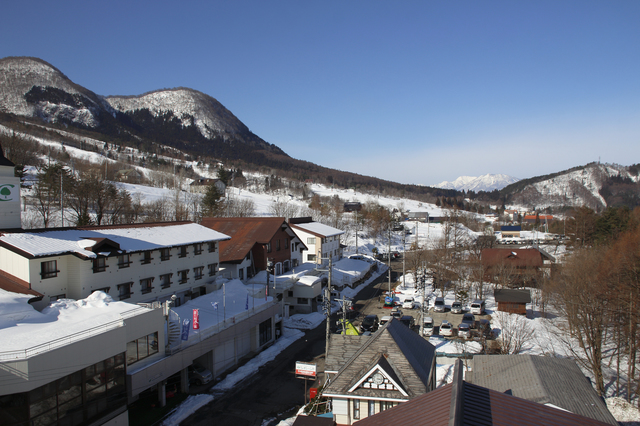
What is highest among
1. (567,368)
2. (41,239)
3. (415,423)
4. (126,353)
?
(41,239)

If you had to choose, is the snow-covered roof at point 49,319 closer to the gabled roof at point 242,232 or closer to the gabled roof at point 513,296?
the gabled roof at point 242,232

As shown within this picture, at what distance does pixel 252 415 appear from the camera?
1769 cm

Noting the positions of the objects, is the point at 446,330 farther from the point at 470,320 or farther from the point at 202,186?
the point at 202,186

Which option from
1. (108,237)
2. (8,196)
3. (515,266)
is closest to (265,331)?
(108,237)

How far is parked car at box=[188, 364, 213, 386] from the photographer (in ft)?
68.1

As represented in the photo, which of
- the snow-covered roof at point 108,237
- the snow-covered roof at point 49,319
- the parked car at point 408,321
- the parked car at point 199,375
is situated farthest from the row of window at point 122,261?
the parked car at point 408,321

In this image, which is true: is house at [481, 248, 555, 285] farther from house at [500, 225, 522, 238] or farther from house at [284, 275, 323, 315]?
house at [500, 225, 522, 238]

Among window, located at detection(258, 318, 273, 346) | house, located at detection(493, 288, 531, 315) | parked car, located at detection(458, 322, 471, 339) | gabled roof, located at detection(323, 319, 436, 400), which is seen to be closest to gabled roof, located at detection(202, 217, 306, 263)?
window, located at detection(258, 318, 273, 346)

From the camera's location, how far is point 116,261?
834 inches

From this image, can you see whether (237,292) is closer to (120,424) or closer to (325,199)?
(120,424)

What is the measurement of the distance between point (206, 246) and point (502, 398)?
24.2 m

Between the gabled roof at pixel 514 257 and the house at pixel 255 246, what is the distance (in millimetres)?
24762

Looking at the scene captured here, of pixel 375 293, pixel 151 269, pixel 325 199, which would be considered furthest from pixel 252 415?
pixel 325 199

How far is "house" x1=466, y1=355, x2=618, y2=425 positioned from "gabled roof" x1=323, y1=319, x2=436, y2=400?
355 cm
